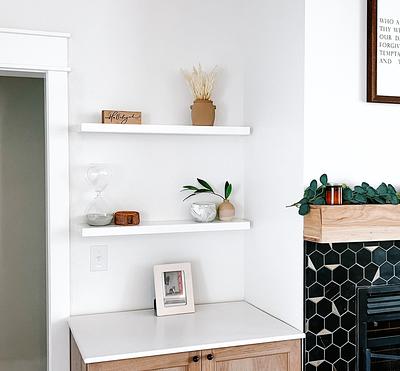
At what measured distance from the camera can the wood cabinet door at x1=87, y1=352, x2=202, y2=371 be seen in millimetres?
2043

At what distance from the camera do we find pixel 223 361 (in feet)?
7.16

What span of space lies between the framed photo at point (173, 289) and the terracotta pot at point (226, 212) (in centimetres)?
28

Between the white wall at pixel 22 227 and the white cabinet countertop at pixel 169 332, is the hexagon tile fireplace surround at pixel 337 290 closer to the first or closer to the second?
the white cabinet countertop at pixel 169 332

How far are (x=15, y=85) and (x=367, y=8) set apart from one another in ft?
8.31

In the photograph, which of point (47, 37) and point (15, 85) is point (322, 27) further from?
point (15, 85)

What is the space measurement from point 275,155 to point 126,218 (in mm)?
699

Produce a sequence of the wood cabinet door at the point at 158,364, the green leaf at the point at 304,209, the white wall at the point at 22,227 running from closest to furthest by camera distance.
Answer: the wood cabinet door at the point at 158,364 < the green leaf at the point at 304,209 < the white wall at the point at 22,227

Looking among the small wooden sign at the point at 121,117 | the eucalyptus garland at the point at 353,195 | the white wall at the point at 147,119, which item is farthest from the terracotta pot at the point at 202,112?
the eucalyptus garland at the point at 353,195

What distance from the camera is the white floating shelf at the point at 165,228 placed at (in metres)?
2.38

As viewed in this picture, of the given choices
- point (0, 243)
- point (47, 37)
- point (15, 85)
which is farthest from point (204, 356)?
point (15, 85)

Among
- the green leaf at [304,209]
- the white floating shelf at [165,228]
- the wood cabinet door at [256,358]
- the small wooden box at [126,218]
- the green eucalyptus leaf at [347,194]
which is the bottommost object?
the wood cabinet door at [256,358]

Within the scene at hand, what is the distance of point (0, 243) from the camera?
384 cm

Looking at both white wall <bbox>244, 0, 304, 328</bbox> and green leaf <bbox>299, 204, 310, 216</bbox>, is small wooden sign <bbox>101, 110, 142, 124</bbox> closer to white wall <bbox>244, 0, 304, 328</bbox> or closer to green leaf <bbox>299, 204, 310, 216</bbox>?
white wall <bbox>244, 0, 304, 328</bbox>

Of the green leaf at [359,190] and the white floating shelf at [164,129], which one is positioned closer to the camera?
the green leaf at [359,190]
